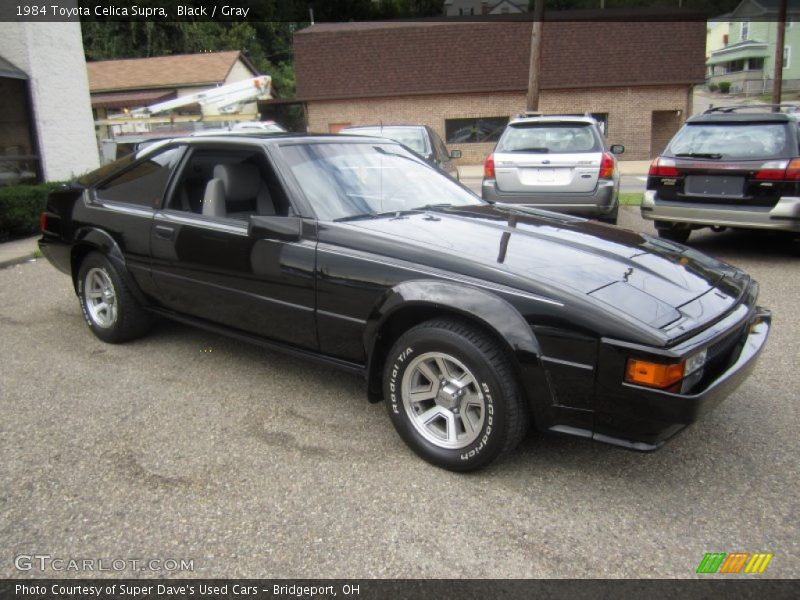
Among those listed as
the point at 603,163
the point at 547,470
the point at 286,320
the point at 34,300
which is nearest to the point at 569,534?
the point at 547,470

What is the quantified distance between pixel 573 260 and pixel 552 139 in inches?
219

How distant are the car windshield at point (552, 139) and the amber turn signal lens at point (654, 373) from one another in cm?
594

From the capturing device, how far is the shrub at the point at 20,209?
9359 millimetres

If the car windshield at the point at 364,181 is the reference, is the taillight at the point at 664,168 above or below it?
below

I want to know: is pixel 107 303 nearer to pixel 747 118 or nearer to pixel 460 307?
pixel 460 307

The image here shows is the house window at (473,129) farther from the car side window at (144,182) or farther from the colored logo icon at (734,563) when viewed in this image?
the colored logo icon at (734,563)

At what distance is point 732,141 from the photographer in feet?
22.3

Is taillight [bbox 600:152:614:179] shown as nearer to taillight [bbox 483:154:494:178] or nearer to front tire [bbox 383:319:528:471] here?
taillight [bbox 483:154:494:178]

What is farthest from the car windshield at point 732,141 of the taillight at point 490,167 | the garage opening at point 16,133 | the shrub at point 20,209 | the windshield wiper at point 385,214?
the garage opening at point 16,133

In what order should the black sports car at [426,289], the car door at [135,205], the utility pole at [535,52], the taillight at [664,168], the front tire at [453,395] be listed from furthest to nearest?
the utility pole at [535,52], the taillight at [664,168], the car door at [135,205], the front tire at [453,395], the black sports car at [426,289]

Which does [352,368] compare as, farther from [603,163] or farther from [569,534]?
[603,163]

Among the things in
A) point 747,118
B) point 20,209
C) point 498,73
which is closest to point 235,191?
point 747,118

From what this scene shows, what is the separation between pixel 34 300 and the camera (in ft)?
20.1

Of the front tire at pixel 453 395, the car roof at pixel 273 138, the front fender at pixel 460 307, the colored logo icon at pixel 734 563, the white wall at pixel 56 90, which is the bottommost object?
the colored logo icon at pixel 734 563
